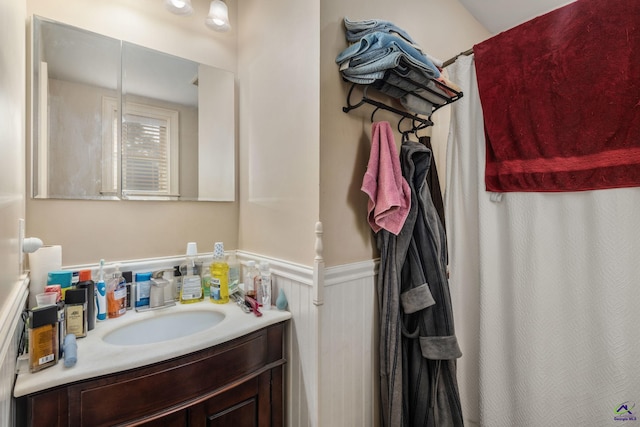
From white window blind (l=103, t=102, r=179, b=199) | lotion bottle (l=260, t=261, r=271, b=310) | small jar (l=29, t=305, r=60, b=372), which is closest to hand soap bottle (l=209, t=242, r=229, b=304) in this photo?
lotion bottle (l=260, t=261, r=271, b=310)

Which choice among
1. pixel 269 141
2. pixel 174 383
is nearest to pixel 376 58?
pixel 269 141

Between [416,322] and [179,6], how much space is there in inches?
67.1

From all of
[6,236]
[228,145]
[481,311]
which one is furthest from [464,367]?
[6,236]

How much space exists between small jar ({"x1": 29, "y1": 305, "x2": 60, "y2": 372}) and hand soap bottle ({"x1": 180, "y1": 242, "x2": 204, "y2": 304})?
0.48 m

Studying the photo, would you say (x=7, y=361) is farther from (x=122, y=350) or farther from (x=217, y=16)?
(x=217, y=16)

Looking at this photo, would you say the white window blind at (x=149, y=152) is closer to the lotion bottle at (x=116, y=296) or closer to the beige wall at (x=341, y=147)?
A: the lotion bottle at (x=116, y=296)

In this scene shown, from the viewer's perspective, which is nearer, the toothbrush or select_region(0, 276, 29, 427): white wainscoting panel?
select_region(0, 276, 29, 427): white wainscoting panel

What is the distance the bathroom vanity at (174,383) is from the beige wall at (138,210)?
12.6 inches

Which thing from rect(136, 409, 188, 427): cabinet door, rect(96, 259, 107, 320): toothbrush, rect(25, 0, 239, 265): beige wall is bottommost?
rect(136, 409, 188, 427): cabinet door

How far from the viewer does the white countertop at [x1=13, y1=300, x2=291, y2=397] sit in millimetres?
662

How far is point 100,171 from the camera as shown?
111 cm

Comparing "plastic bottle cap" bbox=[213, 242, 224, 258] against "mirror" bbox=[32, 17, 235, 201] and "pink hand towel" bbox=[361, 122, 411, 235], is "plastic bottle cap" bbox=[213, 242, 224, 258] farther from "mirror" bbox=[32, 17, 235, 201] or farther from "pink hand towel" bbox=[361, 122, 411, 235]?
"pink hand towel" bbox=[361, 122, 411, 235]

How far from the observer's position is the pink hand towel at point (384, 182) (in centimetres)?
103

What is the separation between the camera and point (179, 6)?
1.21m
